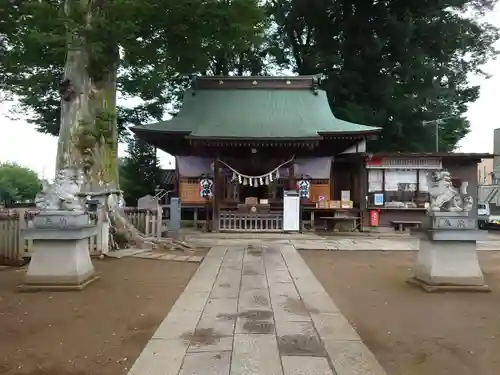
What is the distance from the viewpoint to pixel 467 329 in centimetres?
457

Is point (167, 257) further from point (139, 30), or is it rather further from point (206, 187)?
point (206, 187)

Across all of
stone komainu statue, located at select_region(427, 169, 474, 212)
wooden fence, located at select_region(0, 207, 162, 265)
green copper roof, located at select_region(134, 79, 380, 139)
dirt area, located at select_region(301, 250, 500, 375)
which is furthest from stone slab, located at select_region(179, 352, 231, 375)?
green copper roof, located at select_region(134, 79, 380, 139)

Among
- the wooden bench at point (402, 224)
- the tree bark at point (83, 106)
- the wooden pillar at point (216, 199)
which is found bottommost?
the wooden bench at point (402, 224)

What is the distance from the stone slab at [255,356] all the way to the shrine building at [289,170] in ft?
38.9

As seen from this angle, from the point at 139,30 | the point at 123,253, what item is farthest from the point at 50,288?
the point at 139,30

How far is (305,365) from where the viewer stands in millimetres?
3498

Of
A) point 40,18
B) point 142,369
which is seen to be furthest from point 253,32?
point 142,369

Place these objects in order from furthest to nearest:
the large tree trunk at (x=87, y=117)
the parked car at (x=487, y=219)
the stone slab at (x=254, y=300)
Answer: the parked car at (x=487, y=219), the large tree trunk at (x=87, y=117), the stone slab at (x=254, y=300)

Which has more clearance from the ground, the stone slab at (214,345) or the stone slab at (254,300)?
the stone slab at (214,345)

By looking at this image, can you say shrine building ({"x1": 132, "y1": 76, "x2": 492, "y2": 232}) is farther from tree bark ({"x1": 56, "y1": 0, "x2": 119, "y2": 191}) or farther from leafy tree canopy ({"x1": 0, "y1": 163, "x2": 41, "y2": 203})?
leafy tree canopy ({"x1": 0, "y1": 163, "x2": 41, "y2": 203})

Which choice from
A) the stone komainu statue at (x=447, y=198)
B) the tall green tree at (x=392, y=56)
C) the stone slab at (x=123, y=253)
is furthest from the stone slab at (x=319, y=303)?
the tall green tree at (x=392, y=56)

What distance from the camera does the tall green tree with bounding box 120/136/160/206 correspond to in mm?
25406

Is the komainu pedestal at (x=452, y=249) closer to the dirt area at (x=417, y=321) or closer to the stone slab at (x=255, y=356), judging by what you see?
the dirt area at (x=417, y=321)

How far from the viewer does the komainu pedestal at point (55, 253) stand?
6.35m
